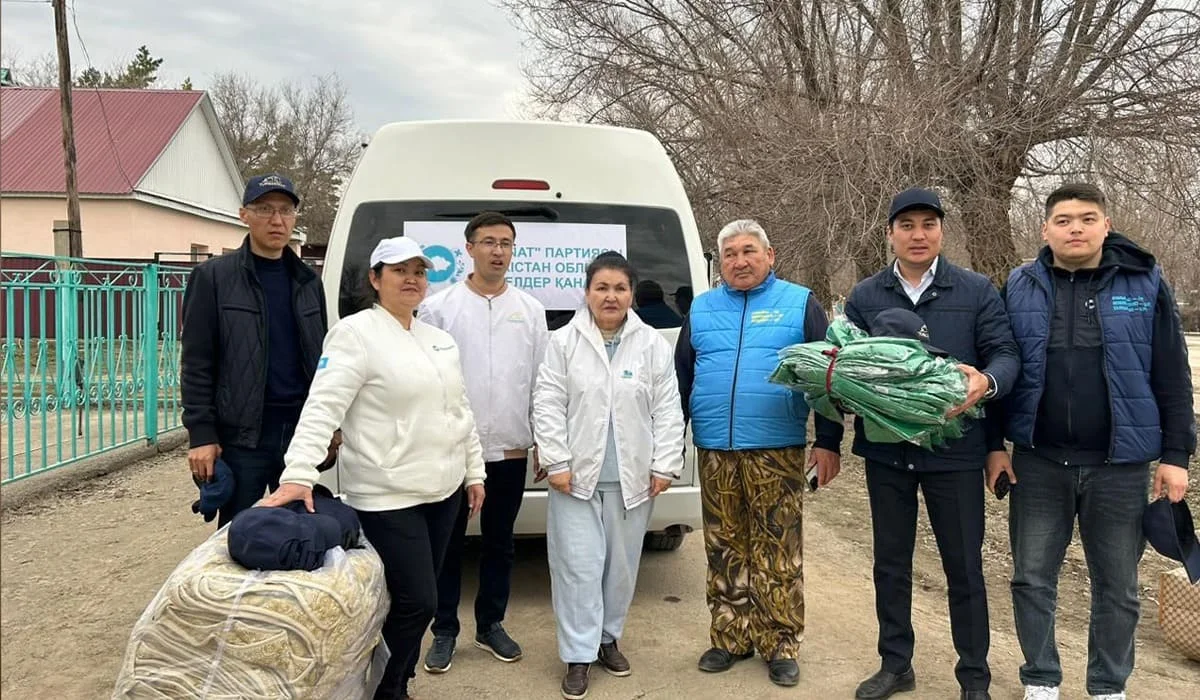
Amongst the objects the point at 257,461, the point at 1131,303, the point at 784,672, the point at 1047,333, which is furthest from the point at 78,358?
the point at 1131,303

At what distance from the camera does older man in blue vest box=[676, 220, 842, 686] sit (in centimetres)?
356

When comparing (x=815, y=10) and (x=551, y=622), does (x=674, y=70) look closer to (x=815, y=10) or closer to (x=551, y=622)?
(x=815, y=10)

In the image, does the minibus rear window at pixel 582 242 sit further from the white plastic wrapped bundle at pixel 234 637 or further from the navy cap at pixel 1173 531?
the navy cap at pixel 1173 531

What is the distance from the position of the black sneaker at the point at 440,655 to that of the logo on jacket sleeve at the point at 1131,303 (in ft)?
9.84

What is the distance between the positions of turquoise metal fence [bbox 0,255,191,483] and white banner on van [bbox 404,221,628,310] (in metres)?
3.43

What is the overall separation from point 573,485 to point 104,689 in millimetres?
2100

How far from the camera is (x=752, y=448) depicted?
356cm

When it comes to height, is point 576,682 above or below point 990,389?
below

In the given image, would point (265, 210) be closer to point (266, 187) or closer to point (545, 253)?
point (266, 187)

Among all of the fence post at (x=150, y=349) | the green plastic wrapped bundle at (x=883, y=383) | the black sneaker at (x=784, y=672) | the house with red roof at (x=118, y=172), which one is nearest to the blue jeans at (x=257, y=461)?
the green plastic wrapped bundle at (x=883, y=383)

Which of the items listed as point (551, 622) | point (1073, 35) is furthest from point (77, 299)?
point (1073, 35)

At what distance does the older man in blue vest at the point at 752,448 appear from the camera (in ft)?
11.7

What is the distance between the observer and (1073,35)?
9.52 m

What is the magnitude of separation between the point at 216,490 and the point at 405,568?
2.64 feet
